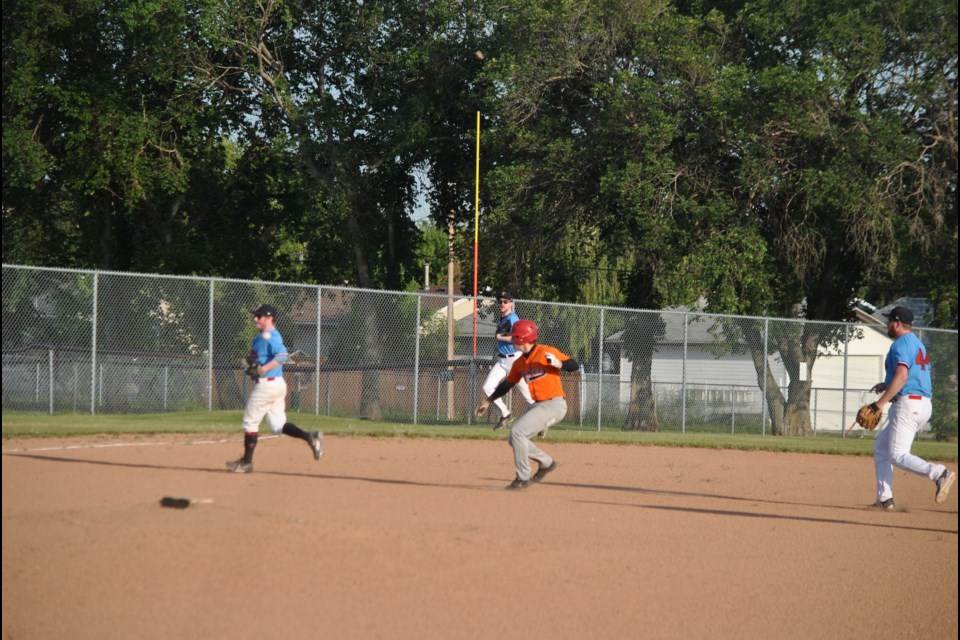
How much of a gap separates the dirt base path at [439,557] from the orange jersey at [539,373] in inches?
39.5

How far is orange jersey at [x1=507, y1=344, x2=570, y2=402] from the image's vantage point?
10609 millimetres

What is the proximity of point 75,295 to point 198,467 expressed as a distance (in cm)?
763

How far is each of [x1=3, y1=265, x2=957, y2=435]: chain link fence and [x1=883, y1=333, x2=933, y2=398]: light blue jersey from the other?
323 inches

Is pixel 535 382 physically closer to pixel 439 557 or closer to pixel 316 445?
pixel 316 445

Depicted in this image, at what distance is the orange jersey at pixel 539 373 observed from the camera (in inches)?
A: 418

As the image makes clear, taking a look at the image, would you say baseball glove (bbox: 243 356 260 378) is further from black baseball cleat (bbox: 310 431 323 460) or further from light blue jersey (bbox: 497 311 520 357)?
light blue jersey (bbox: 497 311 520 357)

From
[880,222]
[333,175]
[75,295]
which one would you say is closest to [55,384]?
[75,295]

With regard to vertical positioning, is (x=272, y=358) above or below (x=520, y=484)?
above

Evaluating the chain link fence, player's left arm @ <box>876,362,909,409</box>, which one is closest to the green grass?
the chain link fence

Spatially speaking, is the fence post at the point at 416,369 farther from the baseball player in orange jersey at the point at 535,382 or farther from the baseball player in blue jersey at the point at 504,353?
the baseball player in orange jersey at the point at 535,382

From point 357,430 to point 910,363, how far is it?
9.15 metres

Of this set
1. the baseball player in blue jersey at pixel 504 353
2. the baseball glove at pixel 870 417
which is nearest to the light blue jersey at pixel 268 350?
the baseball player in blue jersey at pixel 504 353

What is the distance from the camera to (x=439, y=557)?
7.45 metres

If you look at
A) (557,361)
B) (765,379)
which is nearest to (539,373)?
(557,361)
